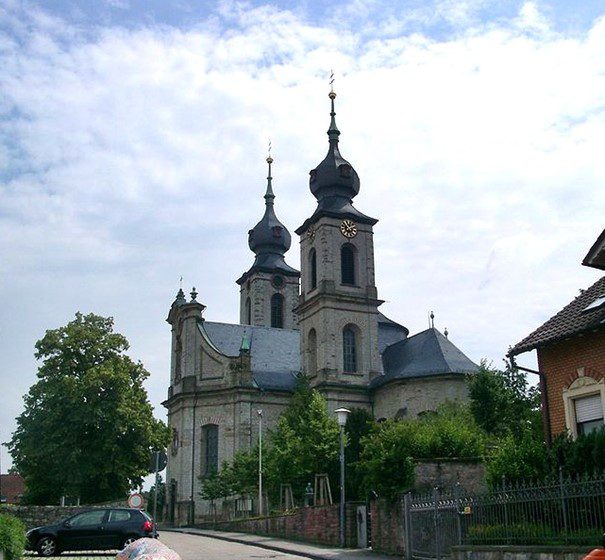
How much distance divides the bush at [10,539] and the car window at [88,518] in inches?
242

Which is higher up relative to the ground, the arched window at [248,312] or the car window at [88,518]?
the arched window at [248,312]

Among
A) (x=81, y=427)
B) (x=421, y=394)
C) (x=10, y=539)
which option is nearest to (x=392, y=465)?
(x=10, y=539)

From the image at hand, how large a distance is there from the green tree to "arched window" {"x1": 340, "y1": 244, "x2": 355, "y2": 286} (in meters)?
19.1

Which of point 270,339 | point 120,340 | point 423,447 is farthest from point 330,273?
point 423,447

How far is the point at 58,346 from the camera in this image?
141ft

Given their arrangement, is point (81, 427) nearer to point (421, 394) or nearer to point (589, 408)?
point (421, 394)

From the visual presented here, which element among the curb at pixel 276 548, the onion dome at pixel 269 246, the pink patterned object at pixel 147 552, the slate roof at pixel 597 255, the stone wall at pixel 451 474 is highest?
the onion dome at pixel 269 246

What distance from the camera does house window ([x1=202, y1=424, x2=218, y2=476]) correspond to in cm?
5449

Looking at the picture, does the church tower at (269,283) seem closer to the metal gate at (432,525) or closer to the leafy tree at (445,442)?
the leafy tree at (445,442)

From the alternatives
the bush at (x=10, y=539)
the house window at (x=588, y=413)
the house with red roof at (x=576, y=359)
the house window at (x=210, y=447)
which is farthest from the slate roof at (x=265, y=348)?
the bush at (x=10, y=539)

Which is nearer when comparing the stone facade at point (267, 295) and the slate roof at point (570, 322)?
the slate roof at point (570, 322)

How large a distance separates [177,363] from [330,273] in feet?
44.3

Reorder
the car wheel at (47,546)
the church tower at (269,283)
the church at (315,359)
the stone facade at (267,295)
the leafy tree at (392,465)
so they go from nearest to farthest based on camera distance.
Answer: the car wheel at (47,546) < the leafy tree at (392,465) < the church at (315,359) < the stone facade at (267,295) < the church tower at (269,283)

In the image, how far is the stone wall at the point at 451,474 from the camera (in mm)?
23172
